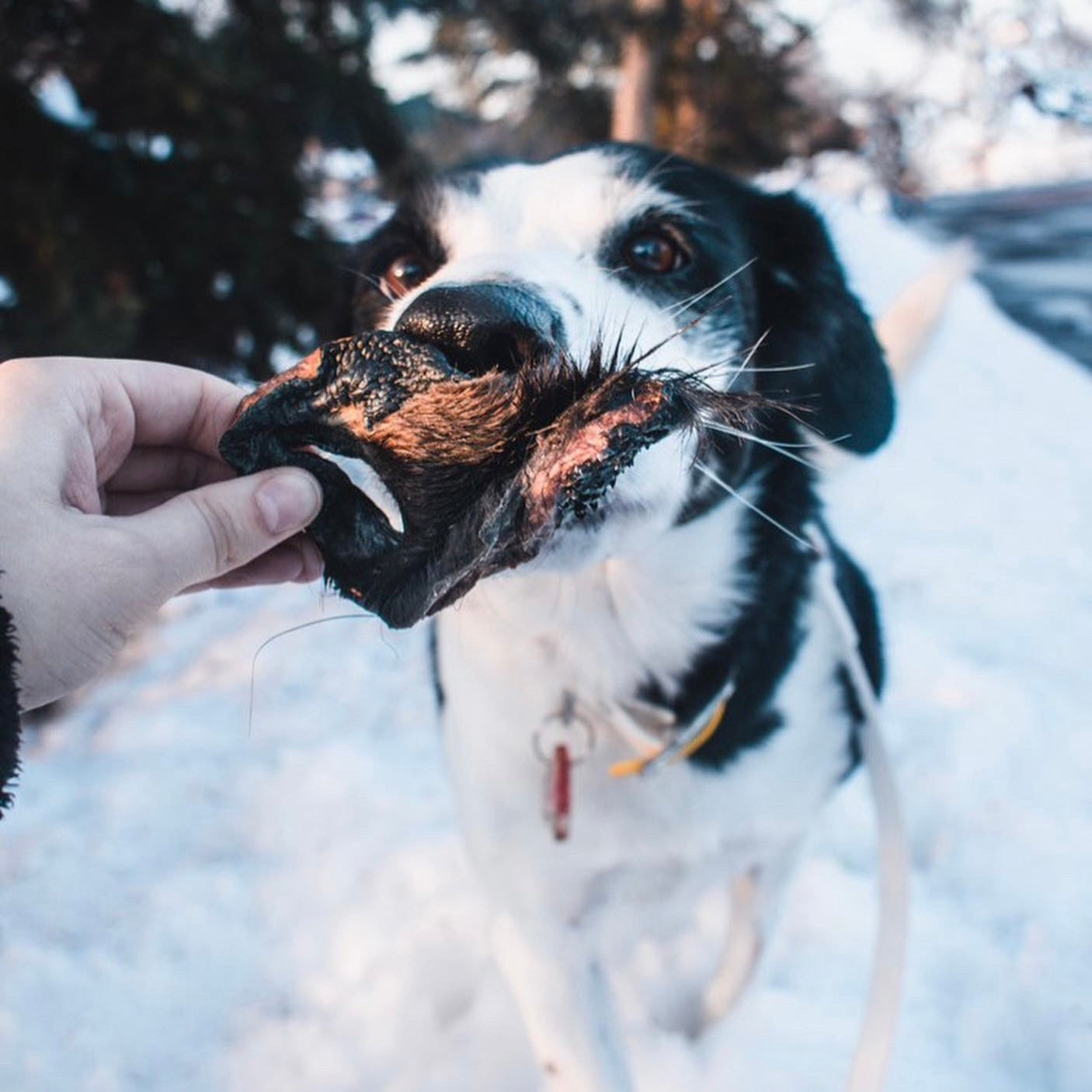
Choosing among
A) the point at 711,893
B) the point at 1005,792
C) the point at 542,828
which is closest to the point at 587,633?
the point at 542,828

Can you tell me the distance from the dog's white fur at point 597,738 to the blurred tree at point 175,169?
831 mm

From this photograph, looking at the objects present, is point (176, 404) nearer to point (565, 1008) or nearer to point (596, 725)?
point (596, 725)

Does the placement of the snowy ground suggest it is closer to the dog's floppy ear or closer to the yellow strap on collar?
the yellow strap on collar

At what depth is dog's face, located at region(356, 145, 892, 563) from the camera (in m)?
1.08

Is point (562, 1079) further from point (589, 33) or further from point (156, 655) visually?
point (589, 33)

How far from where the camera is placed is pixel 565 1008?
1467 millimetres

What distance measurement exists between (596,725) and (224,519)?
739 mm

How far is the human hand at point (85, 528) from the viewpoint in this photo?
35.9 inches

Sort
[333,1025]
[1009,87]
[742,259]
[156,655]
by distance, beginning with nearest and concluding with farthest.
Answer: [742,259] → [333,1025] → [1009,87] → [156,655]

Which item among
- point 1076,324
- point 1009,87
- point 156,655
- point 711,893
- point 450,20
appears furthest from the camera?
point 1076,324

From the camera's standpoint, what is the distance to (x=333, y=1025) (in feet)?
6.02

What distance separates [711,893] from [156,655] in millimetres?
2155

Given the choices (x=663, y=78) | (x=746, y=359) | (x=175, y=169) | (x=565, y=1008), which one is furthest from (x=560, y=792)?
(x=663, y=78)

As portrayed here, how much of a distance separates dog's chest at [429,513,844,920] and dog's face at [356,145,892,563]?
20 centimetres
